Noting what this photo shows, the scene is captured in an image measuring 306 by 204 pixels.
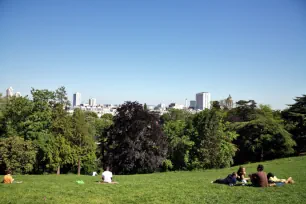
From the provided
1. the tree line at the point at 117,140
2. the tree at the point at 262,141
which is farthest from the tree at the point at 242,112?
the tree line at the point at 117,140

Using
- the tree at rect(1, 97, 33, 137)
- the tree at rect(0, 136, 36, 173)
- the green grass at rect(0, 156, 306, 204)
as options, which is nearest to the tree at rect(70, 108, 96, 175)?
the tree at rect(0, 136, 36, 173)

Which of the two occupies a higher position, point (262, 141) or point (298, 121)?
point (298, 121)

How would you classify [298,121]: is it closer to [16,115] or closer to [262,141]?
[262,141]

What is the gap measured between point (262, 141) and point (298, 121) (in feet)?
21.9

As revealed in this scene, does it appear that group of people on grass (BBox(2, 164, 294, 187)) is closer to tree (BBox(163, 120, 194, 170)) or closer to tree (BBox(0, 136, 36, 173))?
tree (BBox(0, 136, 36, 173))

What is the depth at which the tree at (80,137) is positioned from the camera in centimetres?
3528

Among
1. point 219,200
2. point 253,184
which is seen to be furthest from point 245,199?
point 253,184

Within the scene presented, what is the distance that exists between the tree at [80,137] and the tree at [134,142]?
3005 millimetres

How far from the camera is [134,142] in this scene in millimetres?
32531

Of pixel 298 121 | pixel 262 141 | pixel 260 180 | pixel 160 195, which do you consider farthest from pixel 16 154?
pixel 298 121

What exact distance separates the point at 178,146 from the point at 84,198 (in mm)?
31568

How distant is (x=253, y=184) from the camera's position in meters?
14.0

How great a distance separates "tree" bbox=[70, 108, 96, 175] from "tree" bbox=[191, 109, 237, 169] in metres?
14.8

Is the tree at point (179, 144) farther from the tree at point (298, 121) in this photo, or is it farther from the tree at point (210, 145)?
the tree at point (298, 121)
